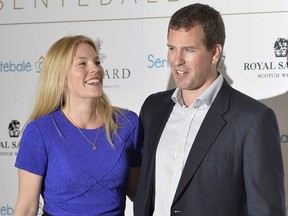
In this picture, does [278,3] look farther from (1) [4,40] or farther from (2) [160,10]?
(1) [4,40]

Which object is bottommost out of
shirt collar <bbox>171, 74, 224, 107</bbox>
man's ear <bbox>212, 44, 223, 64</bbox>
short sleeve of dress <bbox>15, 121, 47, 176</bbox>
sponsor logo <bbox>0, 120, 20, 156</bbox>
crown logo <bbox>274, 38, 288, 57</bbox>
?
sponsor logo <bbox>0, 120, 20, 156</bbox>

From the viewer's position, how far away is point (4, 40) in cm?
403

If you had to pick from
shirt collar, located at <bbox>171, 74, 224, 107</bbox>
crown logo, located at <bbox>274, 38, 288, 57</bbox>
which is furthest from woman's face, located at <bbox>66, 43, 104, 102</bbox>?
crown logo, located at <bbox>274, 38, 288, 57</bbox>

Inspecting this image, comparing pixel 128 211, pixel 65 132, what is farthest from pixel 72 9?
pixel 65 132

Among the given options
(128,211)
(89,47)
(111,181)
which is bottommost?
(128,211)

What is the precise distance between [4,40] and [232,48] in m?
1.63

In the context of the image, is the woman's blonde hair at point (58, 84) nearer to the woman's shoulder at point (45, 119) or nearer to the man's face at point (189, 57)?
the woman's shoulder at point (45, 119)

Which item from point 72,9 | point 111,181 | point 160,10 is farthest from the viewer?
point 72,9

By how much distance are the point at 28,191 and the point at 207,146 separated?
78 cm

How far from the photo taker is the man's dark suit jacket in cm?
196

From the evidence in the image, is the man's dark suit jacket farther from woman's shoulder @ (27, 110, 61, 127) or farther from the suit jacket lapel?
woman's shoulder @ (27, 110, 61, 127)

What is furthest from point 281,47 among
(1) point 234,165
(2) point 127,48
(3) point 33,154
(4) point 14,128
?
(4) point 14,128

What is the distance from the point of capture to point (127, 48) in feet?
12.0

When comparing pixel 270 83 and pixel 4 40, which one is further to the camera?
pixel 4 40
